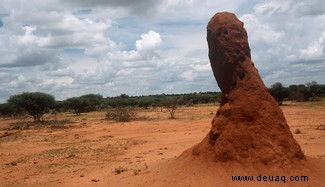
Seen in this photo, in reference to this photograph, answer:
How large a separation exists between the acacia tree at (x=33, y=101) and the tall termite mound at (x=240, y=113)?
3054cm

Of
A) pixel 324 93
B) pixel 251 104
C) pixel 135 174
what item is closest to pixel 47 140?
pixel 135 174

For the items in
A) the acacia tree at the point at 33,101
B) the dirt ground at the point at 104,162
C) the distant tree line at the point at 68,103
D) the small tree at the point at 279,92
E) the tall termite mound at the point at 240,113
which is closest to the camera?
the tall termite mound at the point at 240,113

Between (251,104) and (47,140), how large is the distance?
15.7 meters

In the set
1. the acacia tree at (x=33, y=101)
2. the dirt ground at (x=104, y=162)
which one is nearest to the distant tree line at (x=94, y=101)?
the acacia tree at (x=33, y=101)

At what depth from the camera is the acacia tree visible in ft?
119

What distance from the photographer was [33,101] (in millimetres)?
36312

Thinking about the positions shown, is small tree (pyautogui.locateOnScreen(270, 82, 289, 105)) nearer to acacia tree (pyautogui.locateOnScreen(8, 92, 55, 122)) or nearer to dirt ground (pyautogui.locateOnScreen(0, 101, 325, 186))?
acacia tree (pyautogui.locateOnScreen(8, 92, 55, 122))

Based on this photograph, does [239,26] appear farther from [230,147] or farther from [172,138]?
[172,138]

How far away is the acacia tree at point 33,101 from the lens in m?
36.1

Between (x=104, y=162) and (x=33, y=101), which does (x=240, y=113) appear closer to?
(x=104, y=162)

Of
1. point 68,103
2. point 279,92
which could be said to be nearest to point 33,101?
point 68,103

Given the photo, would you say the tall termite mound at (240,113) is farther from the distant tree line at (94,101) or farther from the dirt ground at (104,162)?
the distant tree line at (94,101)

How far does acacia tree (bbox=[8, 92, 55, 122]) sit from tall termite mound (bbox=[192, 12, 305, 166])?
30541mm

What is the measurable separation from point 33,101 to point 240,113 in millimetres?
31572
